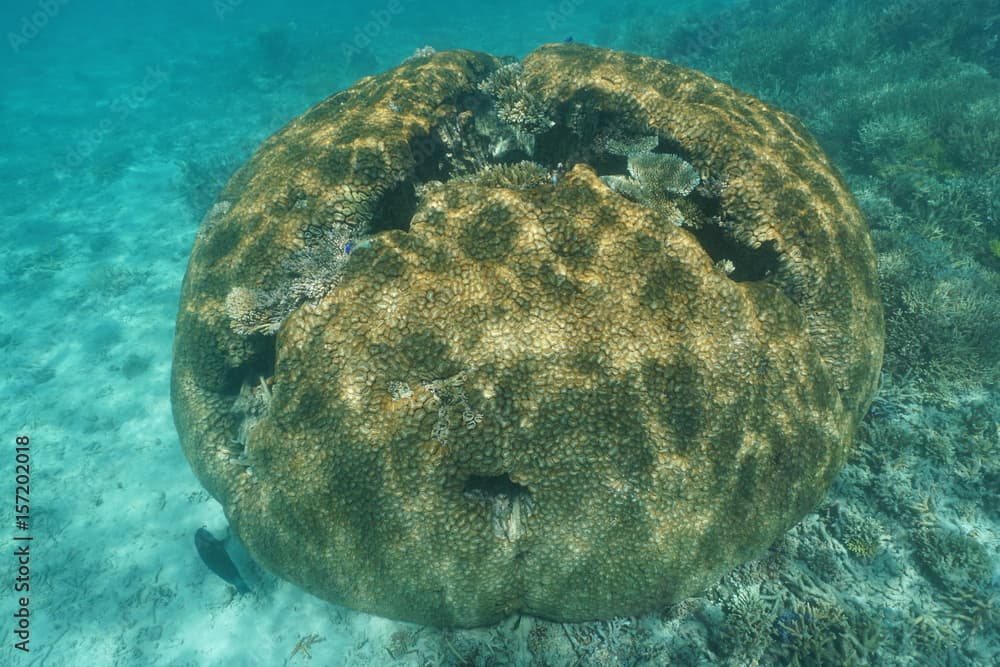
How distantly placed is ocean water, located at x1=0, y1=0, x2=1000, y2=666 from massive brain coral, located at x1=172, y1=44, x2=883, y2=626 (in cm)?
112

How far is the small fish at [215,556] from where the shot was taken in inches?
244

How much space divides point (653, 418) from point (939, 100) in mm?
11455

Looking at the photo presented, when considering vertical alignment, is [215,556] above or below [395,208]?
below

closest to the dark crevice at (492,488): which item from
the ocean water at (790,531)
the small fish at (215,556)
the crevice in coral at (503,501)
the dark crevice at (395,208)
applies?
the crevice in coral at (503,501)

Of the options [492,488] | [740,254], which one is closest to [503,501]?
[492,488]

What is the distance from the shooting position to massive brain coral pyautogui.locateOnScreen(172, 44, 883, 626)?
3.59 meters

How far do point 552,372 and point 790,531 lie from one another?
3455mm

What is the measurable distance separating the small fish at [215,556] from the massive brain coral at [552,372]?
237 cm

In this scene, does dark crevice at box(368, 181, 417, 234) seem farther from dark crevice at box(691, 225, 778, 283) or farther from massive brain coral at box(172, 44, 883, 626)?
dark crevice at box(691, 225, 778, 283)

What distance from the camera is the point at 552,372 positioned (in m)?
3.57

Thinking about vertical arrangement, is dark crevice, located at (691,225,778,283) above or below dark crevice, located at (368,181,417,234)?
below

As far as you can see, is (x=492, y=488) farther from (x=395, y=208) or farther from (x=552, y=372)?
(x=395, y=208)

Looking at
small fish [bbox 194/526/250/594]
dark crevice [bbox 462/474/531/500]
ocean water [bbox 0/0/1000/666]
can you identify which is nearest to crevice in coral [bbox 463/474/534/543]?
dark crevice [bbox 462/474/531/500]

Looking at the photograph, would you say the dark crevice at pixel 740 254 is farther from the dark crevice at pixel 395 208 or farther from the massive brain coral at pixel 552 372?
the dark crevice at pixel 395 208
